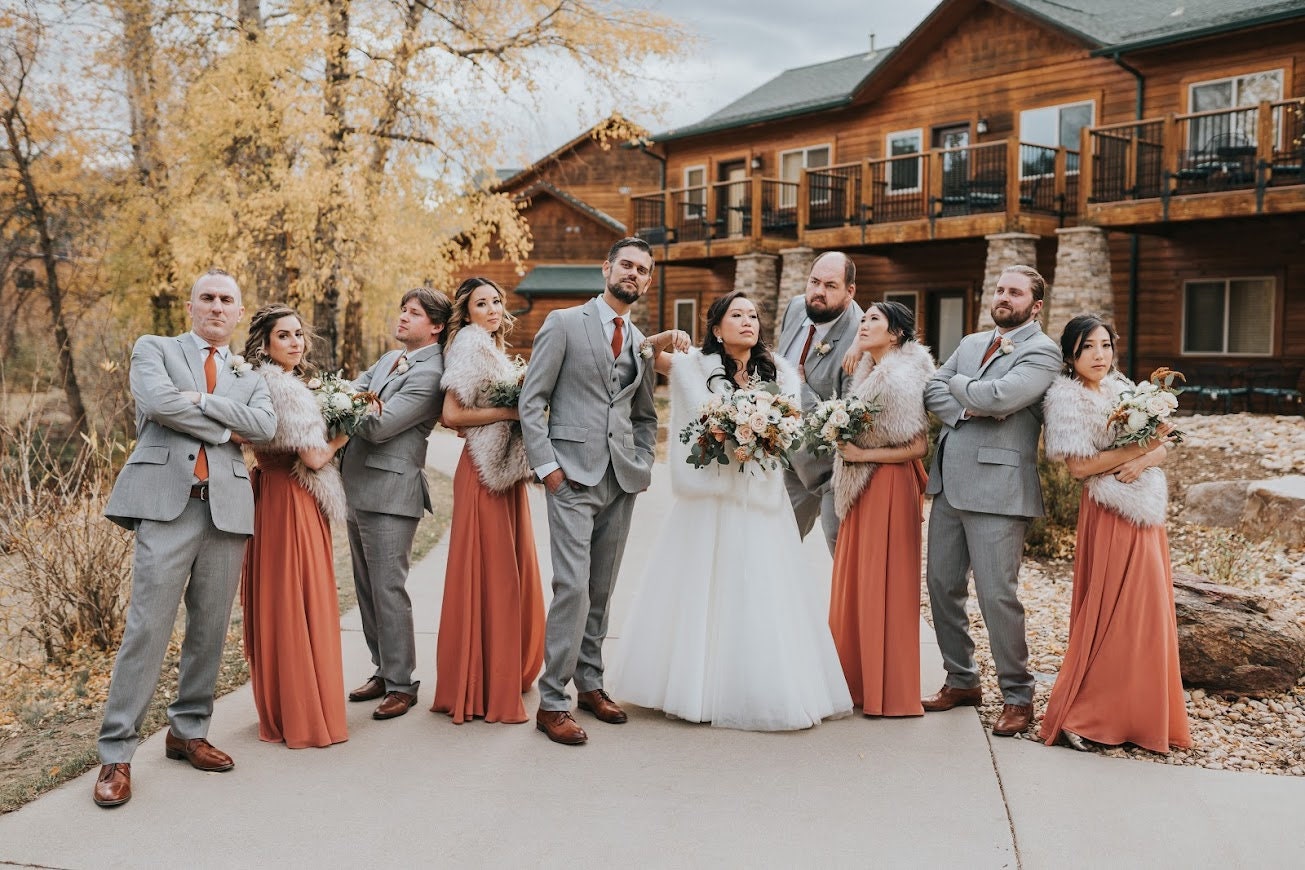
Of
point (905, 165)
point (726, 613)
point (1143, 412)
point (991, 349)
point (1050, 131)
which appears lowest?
point (726, 613)

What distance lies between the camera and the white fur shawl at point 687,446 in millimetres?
5281

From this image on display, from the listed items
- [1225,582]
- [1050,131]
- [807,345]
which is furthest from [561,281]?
[807,345]

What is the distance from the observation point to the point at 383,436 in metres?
5.35

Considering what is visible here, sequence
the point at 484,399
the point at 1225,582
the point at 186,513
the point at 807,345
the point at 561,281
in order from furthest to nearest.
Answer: the point at 561,281 < the point at 1225,582 < the point at 807,345 < the point at 484,399 < the point at 186,513

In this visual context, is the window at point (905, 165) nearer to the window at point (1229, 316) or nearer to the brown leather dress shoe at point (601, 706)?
the window at point (1229, 316)

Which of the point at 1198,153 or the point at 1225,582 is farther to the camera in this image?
the point at 1198,153

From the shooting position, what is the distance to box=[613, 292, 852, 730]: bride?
16.8 ft

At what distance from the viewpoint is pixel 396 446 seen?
546cm

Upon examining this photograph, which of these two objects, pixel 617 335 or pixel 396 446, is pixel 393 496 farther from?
pixel 617 335

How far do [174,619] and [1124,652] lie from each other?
412cm

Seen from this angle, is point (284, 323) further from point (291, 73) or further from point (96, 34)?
point (96, 34)

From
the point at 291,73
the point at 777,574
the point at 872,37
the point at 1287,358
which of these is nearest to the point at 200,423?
the point at 777,574

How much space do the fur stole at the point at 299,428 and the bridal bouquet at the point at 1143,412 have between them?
3593 mm

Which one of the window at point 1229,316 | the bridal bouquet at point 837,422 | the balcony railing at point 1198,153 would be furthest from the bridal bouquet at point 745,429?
the window at point 1229,316
